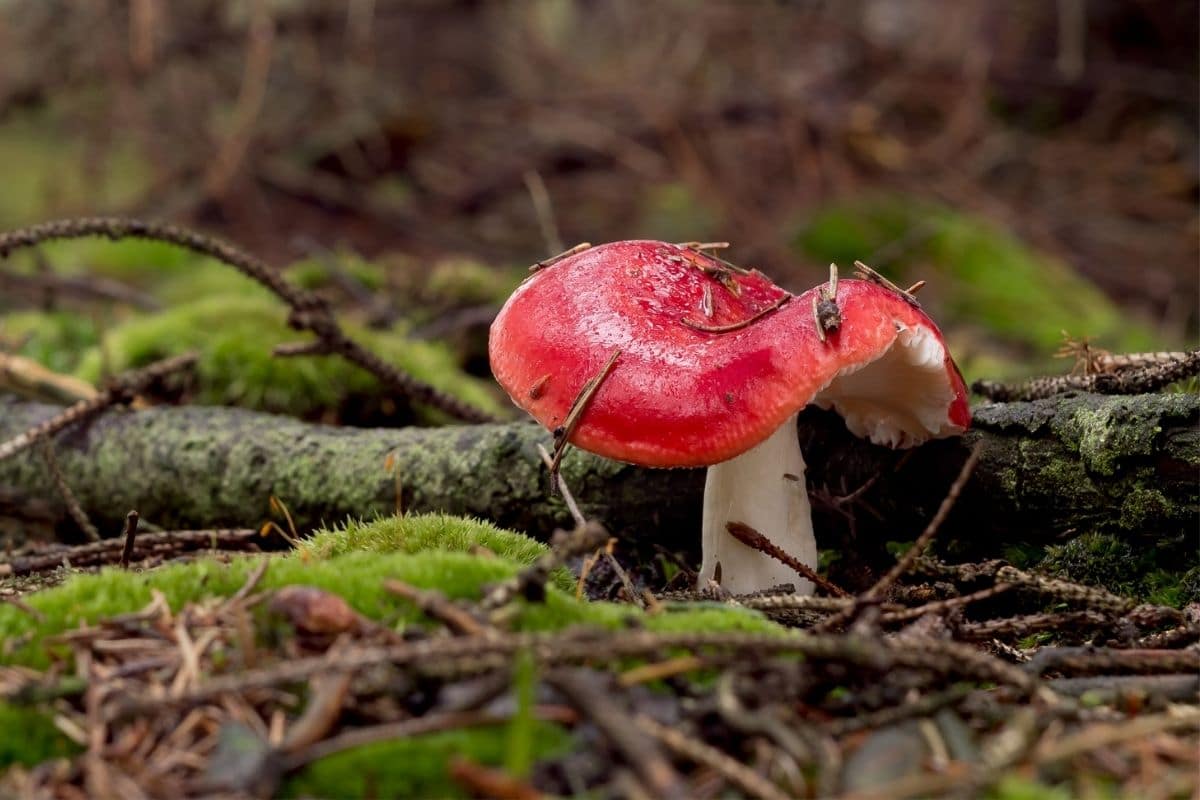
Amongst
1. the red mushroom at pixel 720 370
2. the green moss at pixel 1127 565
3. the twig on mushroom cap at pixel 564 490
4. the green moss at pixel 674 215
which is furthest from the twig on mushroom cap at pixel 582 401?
the green moss at pixel 674 215

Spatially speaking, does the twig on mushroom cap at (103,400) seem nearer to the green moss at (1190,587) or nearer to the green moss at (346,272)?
the green moss at (346,272)

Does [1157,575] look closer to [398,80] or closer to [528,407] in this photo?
[528,407]

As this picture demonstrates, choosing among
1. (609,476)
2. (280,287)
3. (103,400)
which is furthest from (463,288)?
(609,476)

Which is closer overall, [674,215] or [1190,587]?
[1190,587]

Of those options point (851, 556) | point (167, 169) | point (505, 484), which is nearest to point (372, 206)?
point (167, 169)

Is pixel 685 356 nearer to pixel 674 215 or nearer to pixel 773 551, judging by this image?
pixel 773 551
